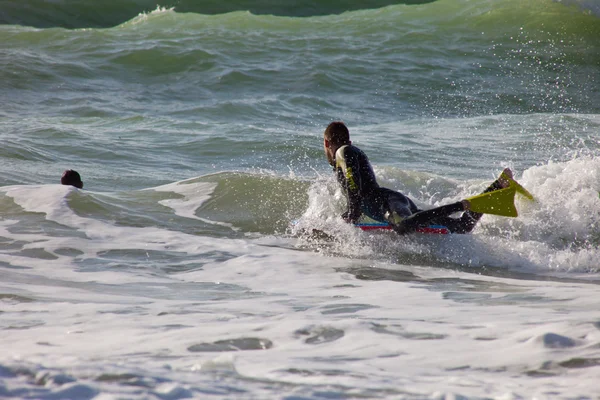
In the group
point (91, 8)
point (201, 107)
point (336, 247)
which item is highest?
point (91, 8)

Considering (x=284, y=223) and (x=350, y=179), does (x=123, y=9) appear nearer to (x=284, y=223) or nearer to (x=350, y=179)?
(x=284, y=223)

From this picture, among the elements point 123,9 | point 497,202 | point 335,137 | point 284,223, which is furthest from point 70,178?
point 123,9

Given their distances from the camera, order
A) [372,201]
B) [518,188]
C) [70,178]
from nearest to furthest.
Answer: [518,188] → [372,201] → [70,178]

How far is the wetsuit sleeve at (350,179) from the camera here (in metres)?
6.64

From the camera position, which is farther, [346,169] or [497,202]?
[346,169]

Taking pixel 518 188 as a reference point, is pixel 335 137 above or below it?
above

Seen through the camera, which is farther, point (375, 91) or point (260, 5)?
point (260, 5)

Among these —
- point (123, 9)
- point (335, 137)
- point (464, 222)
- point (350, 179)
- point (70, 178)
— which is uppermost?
point (123, 9)

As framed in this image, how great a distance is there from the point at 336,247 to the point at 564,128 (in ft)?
28.0

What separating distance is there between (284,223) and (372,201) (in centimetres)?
149

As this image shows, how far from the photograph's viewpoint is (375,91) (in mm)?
17156

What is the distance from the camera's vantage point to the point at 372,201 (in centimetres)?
679

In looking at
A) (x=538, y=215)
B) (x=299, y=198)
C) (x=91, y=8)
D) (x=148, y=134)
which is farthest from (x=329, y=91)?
(x=91, y=8)

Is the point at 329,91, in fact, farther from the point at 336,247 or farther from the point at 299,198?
the point at 336,247
